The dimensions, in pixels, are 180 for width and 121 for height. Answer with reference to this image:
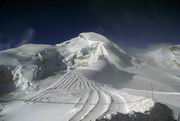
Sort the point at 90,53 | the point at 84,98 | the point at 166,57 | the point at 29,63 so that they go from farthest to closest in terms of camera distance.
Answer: the point at 166,57, the point at 90,53, the point at 29,63, the point at 84,98

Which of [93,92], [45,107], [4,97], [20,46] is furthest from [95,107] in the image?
[20,46]

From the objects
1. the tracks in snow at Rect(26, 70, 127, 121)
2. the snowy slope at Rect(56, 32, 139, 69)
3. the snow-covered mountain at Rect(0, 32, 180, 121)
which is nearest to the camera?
the tracks in snow at Rect(26, 70, 127, 121)

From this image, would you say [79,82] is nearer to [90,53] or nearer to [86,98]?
→ [86,98]

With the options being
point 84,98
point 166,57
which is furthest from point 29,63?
point 166,57

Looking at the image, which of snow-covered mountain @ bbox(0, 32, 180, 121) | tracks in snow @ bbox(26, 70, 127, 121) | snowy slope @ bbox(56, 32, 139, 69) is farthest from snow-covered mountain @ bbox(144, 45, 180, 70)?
tracks in snow @ bbox(26, 70, 127, 121)

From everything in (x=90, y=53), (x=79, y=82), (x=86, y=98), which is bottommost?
(x=86, y=98)

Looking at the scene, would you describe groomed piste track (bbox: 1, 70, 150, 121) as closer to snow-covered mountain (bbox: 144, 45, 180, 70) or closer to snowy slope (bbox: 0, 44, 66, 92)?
snowy slope (bbox: 0, 44, 66, 92)
